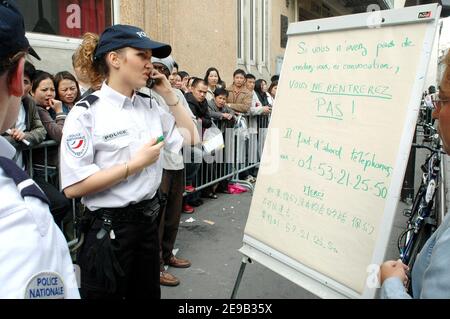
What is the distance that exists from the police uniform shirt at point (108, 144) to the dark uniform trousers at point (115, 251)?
0.08m

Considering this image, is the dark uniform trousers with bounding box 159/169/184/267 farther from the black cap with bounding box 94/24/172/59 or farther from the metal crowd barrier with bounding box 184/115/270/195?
the black cap with bounding box 94/24/172/59

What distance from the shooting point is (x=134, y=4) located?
20.7 ft

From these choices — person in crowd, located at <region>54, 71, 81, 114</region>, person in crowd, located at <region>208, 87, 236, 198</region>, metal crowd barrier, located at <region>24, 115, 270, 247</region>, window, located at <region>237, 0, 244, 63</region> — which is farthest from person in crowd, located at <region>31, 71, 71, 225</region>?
window, located at <region>237, 0, 244, 63</region>

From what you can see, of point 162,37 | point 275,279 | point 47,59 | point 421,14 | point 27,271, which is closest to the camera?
point 27,271

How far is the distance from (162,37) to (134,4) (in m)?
0.94

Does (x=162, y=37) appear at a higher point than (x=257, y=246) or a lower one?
higher

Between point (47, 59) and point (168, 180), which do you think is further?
point (47, 59)

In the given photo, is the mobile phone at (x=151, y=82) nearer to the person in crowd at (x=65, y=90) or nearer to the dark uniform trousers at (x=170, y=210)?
the dark uniform trousers at (x=170, y=210)

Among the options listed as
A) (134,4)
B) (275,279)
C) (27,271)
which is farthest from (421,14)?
(134,4)

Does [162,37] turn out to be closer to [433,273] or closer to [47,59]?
[47,59]

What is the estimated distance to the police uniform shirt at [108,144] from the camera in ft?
6.33

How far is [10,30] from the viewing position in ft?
2.98

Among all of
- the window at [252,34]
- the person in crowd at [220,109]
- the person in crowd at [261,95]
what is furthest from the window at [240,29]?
the person in crowd at [220,109]

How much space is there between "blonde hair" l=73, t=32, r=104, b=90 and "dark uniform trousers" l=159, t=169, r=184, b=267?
1.62 meters
